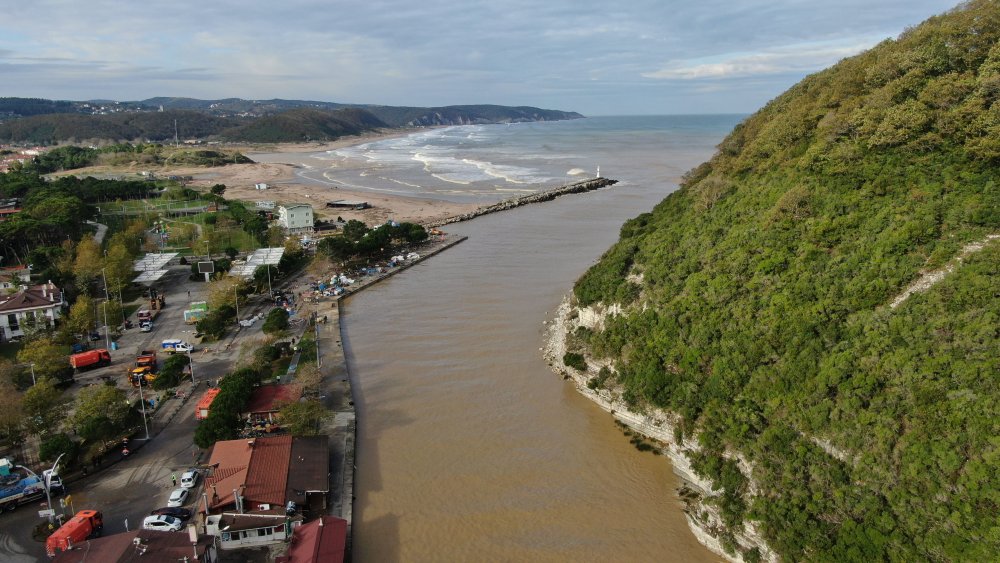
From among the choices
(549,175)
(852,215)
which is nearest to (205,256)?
(852,215)

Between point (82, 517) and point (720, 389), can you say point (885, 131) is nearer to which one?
point (720, 389)

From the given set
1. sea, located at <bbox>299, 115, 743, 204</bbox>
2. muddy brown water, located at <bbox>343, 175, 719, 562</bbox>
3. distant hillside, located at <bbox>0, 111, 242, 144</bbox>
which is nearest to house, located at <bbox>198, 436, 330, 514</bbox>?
muddy brown water, located at <bbox>343, 175, 719, 562</bbox>

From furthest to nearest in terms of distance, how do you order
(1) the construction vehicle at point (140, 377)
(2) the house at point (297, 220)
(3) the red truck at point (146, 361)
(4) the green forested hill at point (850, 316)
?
1. (2) the house at point (297, 220)
2. (3) the red truck at point (146, 361)
3. (1) the construction vehicle at point (140, 377)
4. (4) the green forested hill at point (850, 316)

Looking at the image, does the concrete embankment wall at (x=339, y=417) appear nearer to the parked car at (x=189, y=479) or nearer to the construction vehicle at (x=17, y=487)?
the parked car at (x=189, y=479)

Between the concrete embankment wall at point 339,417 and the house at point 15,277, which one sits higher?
the house at point 15,277

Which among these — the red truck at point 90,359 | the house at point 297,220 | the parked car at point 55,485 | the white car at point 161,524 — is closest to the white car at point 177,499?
the white car at point 161,524

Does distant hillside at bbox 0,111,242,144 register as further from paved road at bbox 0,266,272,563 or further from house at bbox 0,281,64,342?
paved road at bbox 0,266,272,563
